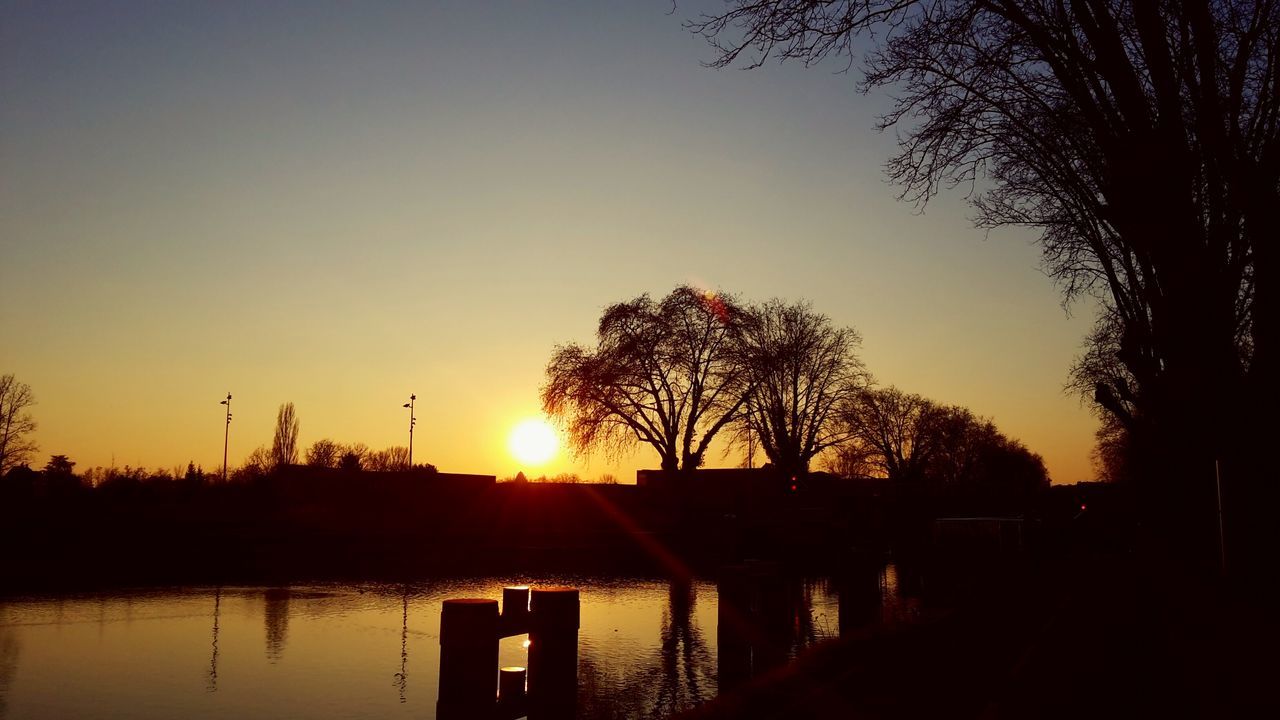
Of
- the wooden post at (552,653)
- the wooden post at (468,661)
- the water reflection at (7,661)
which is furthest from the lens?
the water reflection at (7,661)

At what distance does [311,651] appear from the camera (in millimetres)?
11000

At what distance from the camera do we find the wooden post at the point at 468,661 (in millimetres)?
4254

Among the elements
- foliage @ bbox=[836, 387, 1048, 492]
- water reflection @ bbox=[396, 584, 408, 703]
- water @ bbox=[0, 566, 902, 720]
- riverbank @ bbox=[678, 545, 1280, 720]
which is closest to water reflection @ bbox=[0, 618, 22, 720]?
water @ bbox=[0, 566, 902, 720]

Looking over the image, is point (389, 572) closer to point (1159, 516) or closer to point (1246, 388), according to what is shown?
point (1246, 388)

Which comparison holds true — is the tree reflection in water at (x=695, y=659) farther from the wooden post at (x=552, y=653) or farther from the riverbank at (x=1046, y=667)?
the wooden post at (x=552, y=653)

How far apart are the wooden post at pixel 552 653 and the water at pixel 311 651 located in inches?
102

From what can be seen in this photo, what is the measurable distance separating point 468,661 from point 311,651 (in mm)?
7821

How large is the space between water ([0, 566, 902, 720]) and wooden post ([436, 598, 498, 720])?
142 inches

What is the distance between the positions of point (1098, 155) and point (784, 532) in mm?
12388

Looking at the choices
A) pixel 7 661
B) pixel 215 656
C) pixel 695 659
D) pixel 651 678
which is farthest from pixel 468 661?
pixel 7 661

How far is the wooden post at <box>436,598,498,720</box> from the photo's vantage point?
14.0 feet

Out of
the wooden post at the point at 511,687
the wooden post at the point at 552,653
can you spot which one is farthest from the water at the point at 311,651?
the wooden post at the point at 511,687

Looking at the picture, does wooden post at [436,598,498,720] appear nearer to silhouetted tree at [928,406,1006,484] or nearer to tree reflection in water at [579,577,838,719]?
tree reflection in water at [579,577,838,719]

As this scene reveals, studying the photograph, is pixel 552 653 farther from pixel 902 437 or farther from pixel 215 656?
pixel 902 437
